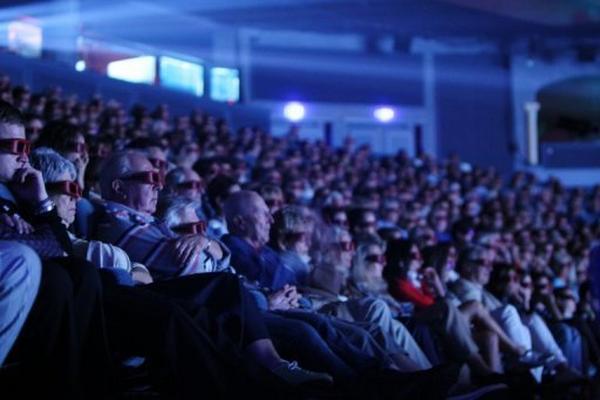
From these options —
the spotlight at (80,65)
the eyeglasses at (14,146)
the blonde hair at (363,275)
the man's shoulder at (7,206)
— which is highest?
the spotlight at (80,65)

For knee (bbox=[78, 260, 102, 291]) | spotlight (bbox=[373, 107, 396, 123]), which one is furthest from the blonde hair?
spotlight (bbox=[373, 107, 396, 123])

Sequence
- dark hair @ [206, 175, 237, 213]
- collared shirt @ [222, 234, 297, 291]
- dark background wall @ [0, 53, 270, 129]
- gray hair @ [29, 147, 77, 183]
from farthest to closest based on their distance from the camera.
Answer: dark background wall @ [0, 53, 270, 129], dark hair @ [206, 175, 237, 213], collared shirt @ [222, 234, 297, 291], gray hair @ [29, 147, 77, 183]

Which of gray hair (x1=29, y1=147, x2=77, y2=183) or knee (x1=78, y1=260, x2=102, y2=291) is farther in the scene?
gray hair (x1=29, y1=147, x2=77, y2=183)

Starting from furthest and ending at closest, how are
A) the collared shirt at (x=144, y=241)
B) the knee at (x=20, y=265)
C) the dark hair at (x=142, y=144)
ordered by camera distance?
the dark hair at (x=142, y=144), the collared shirt at (x=144, y=241), the knee at (x=20, y=265)

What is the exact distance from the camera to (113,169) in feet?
13.9

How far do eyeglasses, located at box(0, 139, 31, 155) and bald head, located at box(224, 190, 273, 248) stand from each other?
1.53 meters

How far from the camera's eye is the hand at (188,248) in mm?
3861

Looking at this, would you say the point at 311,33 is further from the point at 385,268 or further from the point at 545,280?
the point at 385,268

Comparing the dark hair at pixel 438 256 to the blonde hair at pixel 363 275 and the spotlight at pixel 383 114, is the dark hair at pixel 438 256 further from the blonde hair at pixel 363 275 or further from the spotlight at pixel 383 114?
the spotlight at pixel 383 114

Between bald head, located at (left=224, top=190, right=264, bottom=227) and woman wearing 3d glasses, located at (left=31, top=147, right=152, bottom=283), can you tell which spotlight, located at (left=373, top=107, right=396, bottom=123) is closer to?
bald head, located at (left=224, top=190, right=264, bottom=227)

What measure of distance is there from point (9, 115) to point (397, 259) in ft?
11.6

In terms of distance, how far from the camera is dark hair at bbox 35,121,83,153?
4.60 meters

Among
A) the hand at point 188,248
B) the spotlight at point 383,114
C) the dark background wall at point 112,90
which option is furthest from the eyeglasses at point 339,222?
the spotlight at point 383,114

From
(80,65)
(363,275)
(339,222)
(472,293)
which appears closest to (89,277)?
(363,275)
